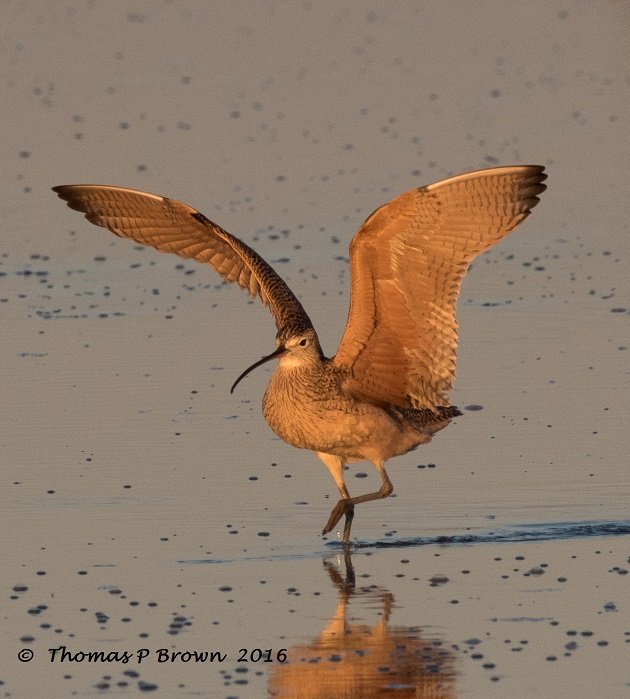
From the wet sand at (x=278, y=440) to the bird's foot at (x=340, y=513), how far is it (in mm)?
89

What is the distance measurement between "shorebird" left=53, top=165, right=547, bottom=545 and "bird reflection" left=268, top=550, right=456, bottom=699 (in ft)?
5.21

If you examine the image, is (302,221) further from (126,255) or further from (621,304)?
(621,304)

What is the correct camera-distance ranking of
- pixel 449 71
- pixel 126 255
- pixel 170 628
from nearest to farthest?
pixel 170 628, pixel 126 255, pixel 449 71

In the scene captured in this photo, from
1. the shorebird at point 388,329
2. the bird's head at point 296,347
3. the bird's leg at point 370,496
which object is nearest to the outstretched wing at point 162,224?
the shorebird at point 388,329

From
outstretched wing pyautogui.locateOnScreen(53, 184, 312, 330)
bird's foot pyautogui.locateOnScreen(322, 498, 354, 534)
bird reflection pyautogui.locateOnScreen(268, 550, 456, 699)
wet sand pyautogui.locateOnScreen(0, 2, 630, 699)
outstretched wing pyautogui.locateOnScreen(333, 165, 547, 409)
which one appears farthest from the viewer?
outstretched wing pyautogui.locateOnScreen(53, 184, 312, 330)

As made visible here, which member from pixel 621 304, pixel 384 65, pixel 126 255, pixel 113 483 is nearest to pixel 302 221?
pixel 126 255

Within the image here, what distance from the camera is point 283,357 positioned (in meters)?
11.4

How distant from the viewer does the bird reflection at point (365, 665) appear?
8.69 metres

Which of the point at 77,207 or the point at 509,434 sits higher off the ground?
the point at 77,207

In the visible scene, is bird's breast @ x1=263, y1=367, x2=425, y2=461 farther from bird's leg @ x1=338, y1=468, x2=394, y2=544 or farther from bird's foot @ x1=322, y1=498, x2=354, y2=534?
bird's foot @ x1=322, y1=498, x2=354, y2=534

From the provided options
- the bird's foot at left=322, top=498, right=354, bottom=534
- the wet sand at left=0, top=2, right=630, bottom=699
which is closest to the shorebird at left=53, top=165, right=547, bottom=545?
the bird's foot at left=322, top=498, right=354, bottom=534

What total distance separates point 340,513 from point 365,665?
6.87 feet

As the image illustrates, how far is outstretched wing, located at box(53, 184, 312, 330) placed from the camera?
12203mm

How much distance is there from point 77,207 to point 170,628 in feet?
12.1
